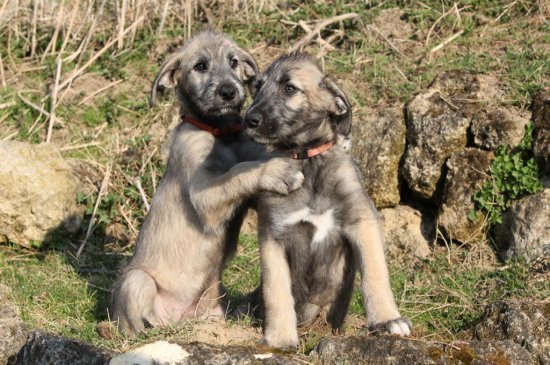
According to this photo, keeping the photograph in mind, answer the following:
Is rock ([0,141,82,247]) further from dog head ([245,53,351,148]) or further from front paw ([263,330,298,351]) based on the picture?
front paw ([263,330,298,351])

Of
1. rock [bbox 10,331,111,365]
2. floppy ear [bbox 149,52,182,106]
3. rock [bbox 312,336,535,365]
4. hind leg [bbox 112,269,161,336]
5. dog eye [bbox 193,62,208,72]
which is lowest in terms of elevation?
hind leg [bbox 112,269,161,336]

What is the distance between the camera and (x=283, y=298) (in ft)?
21.7

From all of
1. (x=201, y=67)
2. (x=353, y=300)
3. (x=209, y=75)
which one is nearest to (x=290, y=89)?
(x=209, y=75)

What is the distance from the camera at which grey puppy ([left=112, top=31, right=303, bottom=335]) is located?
24.9 ft

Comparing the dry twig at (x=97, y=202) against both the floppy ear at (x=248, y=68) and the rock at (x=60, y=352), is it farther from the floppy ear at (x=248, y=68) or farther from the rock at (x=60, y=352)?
the rock at (x=60, y=352)

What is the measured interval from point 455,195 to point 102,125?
5.51 metres

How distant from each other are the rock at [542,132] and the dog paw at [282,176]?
12.0 ft

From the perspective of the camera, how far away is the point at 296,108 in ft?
22.6

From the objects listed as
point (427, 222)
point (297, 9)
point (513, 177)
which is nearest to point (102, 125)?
point (297, 9)

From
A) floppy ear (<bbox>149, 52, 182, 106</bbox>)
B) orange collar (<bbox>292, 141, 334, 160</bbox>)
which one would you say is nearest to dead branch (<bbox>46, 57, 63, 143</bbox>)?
floppy ear (<bbox>149, 52, 182, 106</bbox>)

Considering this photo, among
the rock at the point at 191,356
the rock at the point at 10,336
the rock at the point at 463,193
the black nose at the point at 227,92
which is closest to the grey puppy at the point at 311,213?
the black nose at the point at 227,92

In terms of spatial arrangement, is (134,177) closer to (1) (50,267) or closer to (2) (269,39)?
(1) (50,267)

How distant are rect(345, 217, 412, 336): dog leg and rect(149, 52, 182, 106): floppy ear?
2611mm

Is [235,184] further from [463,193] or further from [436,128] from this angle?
[436,128]
